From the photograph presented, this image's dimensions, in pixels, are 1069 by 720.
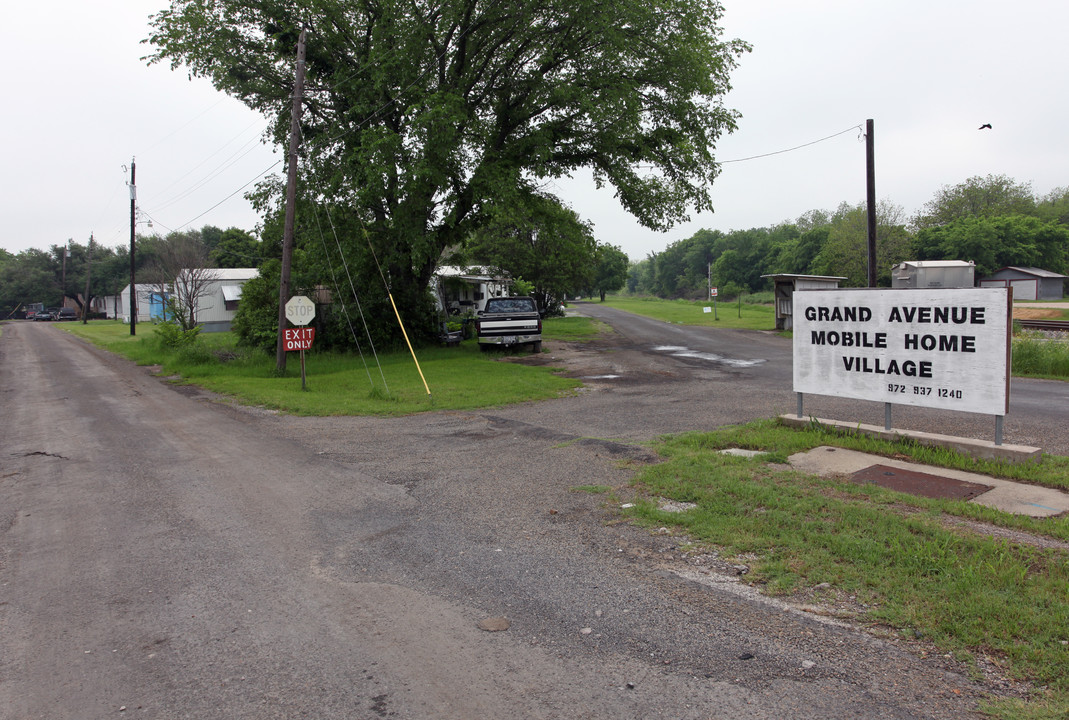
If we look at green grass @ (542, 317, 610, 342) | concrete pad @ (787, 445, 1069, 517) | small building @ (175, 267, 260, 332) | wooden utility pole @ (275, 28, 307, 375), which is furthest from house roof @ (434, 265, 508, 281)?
concrete pad @ (787, 445, 1069, 517)

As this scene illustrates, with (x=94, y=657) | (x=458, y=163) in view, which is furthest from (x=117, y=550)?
(x=458, y=163)

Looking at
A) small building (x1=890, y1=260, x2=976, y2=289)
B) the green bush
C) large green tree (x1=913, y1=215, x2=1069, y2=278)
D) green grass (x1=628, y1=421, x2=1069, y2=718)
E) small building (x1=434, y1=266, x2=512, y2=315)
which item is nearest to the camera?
green grass (x1=628, y1=421, x2=1069, y2=718)

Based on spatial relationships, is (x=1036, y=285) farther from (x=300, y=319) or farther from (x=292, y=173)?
(x=300, y=319)

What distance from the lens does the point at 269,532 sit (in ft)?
20.1

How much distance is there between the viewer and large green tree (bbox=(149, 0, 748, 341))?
20.4 meters

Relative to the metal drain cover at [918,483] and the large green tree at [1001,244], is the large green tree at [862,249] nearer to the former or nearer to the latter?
the large green tree at [1001,244]

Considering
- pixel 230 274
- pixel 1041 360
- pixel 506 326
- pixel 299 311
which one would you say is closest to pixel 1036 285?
pixel 1041 360

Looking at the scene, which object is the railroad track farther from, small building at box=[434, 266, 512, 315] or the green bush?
the green bush

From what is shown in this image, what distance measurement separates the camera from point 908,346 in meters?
8.33

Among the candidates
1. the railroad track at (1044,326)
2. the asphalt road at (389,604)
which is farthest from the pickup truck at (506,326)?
the railroad track at (1044,326)

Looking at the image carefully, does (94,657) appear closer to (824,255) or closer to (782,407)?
(782,407)

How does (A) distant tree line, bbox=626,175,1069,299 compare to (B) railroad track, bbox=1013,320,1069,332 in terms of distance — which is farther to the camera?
(A) distant tree line, bbox=626,175,1069,299

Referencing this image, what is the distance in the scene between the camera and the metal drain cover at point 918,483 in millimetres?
6432

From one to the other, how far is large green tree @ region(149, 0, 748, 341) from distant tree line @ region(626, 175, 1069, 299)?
95.7 ft
